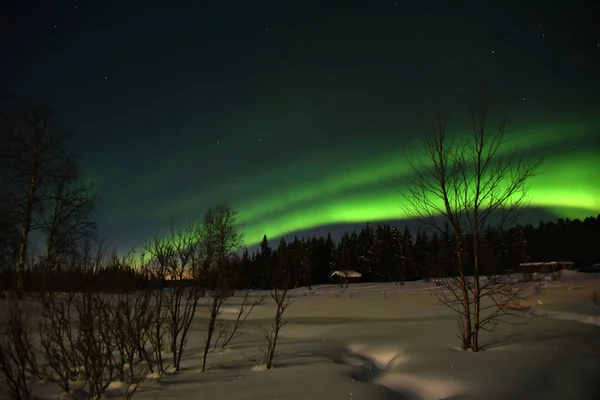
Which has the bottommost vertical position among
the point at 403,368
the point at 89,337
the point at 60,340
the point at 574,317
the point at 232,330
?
the point at 574,317

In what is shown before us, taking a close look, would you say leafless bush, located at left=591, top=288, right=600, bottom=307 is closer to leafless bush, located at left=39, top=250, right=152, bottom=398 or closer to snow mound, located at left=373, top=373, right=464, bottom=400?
snow mound, located at left=373, top=373, right=464, bottom=400

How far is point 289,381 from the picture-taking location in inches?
276

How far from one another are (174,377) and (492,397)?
17.8 ft

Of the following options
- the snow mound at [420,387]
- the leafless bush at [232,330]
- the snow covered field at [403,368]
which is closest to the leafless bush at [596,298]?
the snow covered field at [403,368]

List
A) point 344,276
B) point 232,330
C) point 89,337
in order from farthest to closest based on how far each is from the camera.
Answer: point 344,276, point 232,330, point 89,337

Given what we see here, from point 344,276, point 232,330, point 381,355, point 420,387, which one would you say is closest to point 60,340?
point 420,387

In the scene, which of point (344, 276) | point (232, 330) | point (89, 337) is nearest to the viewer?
point (89, 337)

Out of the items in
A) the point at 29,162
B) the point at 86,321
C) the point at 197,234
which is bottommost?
the point at 86,321

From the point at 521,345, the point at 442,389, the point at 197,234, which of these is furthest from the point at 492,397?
the point at 197,234

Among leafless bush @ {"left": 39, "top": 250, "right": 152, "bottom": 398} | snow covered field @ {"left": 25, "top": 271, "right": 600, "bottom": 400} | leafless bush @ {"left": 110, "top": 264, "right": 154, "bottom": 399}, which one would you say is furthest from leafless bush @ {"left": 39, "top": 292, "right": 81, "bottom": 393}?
leafless bush @ {"left": 110, "top": 264, "right": 154, "bottom": 399}

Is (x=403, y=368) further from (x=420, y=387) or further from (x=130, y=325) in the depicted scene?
(x=130, y=325)

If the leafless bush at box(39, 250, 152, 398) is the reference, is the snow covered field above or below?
below

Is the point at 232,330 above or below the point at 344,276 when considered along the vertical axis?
above

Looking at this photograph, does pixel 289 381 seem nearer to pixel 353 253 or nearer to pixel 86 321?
pixel 86 321
